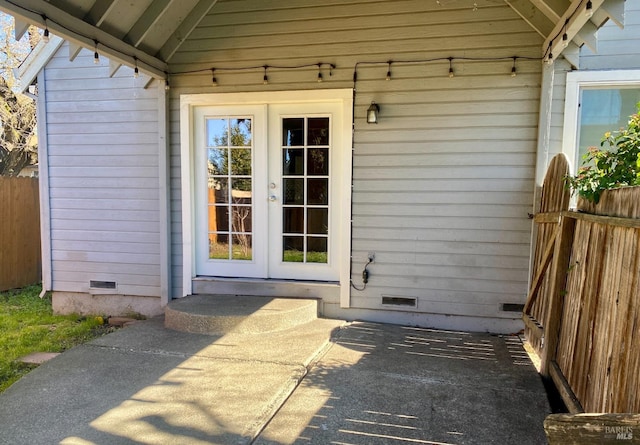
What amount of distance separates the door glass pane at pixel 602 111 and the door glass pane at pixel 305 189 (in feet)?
7.12

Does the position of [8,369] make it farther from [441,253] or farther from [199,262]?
[441,253]

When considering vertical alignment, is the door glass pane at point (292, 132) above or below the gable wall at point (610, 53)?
below

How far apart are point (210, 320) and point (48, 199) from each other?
254 centimetres

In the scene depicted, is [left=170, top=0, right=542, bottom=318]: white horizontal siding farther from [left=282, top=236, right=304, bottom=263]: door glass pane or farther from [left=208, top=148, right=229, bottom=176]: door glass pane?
[left=208, top=148, right=229, bottom=176]: door glass pane

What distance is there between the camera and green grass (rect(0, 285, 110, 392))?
3117 mm

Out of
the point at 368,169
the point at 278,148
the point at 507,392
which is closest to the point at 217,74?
the point at 278,148

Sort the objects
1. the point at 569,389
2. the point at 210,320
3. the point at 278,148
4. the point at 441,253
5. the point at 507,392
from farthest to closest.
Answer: the point at 278,148 < the point at 441,253 < the point at 210,320 < the point at 507,392 < the point at 569,389

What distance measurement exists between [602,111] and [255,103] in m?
3.03

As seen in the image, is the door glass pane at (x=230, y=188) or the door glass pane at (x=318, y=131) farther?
the door glass pane at (x=230, y=188)

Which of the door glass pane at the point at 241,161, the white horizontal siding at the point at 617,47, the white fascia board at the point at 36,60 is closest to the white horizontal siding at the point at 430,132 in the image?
the white horizontal siding at the point at 617,47

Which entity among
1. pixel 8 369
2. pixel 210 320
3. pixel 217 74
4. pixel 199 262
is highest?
pixel 217 74

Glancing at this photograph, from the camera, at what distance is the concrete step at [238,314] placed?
3363mm

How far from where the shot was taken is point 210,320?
337cm

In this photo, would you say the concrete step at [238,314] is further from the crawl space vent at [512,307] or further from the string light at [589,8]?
the string light at [589,8]
